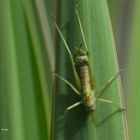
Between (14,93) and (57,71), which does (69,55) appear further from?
(14,93)

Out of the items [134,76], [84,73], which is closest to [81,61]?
[84,73]

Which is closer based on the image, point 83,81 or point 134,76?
point 134,76

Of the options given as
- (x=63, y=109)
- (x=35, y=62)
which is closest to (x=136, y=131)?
(x=63, y=109)

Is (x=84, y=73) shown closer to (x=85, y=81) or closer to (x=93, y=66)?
(x=85, y=81)

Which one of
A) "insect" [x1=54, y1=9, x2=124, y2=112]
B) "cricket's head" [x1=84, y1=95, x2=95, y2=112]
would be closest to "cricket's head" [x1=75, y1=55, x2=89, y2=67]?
"insect" [x1=54, y1=9, x2=124, y2=112]

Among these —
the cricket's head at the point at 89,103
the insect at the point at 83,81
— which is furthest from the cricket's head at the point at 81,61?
the cricket's head at the point at 89,103

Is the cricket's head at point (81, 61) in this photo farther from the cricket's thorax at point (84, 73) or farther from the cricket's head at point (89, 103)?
the cricket's head at point (89, 103)
